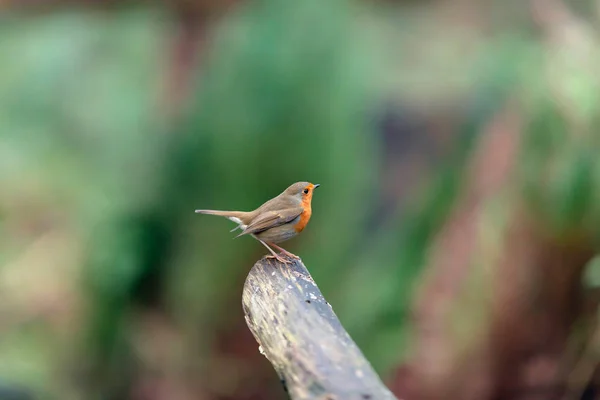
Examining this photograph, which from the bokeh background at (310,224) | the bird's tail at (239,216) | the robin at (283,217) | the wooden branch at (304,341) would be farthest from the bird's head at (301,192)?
the bokeh background at (310,224)

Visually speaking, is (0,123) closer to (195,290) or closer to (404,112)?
(195,290)

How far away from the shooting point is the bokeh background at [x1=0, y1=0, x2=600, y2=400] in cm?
385

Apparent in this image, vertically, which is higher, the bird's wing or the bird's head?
the bird's head

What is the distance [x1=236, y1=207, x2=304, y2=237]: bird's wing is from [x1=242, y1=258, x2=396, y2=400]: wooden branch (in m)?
0.33

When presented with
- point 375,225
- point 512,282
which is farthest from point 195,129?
point 512,282

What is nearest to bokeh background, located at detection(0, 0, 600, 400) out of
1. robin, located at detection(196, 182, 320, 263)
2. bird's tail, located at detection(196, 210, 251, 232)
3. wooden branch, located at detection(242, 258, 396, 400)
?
bird's tail, located at detection(196, 210, 251, 232)

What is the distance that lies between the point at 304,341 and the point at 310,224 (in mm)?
2634

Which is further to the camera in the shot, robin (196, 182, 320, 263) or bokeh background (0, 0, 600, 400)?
bokeh background (0, 0, 600, 400)

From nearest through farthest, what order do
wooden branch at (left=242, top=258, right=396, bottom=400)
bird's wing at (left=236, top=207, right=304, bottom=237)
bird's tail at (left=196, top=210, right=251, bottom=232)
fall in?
wooden branch at (left=242, top=258, right=396, bottom=400), bird's wing at (left=236, top=207, right=304, bottom=237), bird's tail at (left=196, top=210, right=251, bottom=232)

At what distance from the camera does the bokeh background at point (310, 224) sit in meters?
3.85

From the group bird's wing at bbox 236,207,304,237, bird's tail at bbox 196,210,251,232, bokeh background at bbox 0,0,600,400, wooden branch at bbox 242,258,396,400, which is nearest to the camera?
wooden branch at bbox 242,258,396,400

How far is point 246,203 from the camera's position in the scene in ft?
13.6

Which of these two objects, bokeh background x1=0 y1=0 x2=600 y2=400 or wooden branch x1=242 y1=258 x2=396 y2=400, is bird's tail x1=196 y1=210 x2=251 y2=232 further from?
bokeh background x1=0 y1=0 x2=600 y2=400

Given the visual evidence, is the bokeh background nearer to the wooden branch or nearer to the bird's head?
the bird's head
